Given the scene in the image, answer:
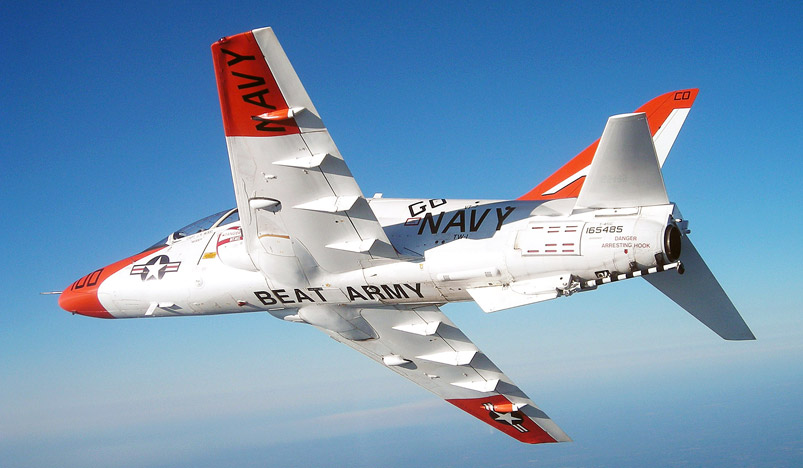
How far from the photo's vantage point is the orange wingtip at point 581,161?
13.2 m

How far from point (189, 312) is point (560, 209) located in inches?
380

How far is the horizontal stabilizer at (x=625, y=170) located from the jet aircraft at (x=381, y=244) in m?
0.02

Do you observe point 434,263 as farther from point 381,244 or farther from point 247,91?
point 247,91

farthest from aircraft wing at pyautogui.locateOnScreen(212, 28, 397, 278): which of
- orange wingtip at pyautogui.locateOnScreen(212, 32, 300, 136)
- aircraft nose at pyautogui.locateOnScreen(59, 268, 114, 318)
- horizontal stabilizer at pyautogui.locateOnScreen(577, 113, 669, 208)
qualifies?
aircraft nose at pyautogui.locateOnScreen(59, 268, 114, 318)

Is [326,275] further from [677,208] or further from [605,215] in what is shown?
[677,208]

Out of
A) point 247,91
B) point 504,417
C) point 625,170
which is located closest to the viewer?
point 247,91

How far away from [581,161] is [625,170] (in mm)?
4257

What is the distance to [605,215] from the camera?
10.8 m

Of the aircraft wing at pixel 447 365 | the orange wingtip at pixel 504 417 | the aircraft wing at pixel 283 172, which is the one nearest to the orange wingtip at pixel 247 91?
the aircraft wing at pixel 283 172

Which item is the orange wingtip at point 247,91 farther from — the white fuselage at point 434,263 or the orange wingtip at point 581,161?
the orange wingtip at point 581,161

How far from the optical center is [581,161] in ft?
47.3

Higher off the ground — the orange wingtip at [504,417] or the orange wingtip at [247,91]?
the orange wingtip at [247,91]

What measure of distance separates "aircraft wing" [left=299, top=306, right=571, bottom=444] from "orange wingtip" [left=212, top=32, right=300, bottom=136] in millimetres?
5522

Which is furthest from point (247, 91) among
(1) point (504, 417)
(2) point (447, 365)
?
(1) point (504, 417)
